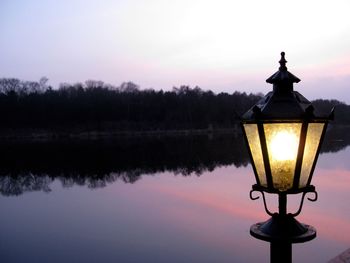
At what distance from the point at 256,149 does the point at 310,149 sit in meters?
0.23

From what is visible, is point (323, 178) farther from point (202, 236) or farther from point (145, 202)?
point (202, 236)

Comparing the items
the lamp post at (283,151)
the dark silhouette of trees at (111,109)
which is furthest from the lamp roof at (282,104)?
the dark silhouette of trees at (111,109)

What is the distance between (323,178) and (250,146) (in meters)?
17.9

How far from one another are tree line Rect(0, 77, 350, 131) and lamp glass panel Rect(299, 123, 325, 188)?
196 ft

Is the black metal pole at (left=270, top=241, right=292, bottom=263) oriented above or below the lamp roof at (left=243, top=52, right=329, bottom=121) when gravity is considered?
below

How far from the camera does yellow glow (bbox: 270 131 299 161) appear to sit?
1.69 metres

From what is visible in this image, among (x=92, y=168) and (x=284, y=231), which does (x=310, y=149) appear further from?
(x=92, y=168)

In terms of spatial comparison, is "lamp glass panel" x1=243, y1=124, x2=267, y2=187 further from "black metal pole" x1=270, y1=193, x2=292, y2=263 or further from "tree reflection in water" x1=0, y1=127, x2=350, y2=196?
"tree reflection in water" x1=0, y1=127, x2=350, y2=196

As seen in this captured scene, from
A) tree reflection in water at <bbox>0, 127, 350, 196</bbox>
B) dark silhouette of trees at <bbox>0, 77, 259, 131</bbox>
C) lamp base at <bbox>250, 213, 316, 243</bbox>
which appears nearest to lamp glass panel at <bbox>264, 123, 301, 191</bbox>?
lamp base at <bbox>250, 213, 316, 243</bbox>

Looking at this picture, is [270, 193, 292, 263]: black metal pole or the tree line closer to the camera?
[270, 193, 292, 263]: black metal pole

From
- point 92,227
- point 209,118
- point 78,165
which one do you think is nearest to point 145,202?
point 92,227

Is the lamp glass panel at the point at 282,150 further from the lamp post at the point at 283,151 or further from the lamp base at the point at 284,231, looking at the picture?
the lamp base at the point at 284,231

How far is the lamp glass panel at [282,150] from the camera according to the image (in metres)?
1.68

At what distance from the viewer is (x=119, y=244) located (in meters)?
10.1
